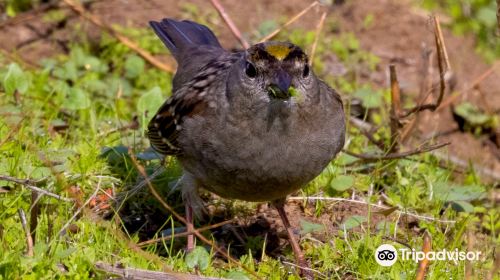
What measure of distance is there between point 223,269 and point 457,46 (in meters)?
4.56

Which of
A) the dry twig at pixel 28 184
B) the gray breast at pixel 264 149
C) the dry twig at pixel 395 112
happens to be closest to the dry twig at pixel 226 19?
the dry twig at pixel 395 112

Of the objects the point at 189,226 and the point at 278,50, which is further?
the point at 189,226

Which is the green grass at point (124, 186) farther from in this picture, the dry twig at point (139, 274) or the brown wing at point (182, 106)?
the brown wing at point (182, 106)

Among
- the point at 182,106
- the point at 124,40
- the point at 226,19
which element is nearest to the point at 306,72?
the point at 182,106

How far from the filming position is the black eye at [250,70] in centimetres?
428

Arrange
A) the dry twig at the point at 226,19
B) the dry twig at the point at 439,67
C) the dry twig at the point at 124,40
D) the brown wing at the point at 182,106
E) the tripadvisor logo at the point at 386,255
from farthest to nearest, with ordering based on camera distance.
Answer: the dry twig at the point at 124,40 → the dry twig at the point at 226,19 → the dry twig at the point at 439,67 → the brown wing at the point at 182,106 → the tripadvisor logo at the point at 386,255

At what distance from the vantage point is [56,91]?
649 centimetres

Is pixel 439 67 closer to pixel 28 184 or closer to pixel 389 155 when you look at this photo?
pixel 389 155

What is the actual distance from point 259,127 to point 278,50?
0.41 m

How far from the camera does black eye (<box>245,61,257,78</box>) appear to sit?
428cm

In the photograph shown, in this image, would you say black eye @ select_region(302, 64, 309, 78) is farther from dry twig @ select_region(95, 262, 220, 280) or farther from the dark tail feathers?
the dark tail feathers

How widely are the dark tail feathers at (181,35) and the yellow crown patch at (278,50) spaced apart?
69.0 inches

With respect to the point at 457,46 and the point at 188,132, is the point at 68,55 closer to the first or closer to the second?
the point at 188,132

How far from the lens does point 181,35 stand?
5.98 metres
